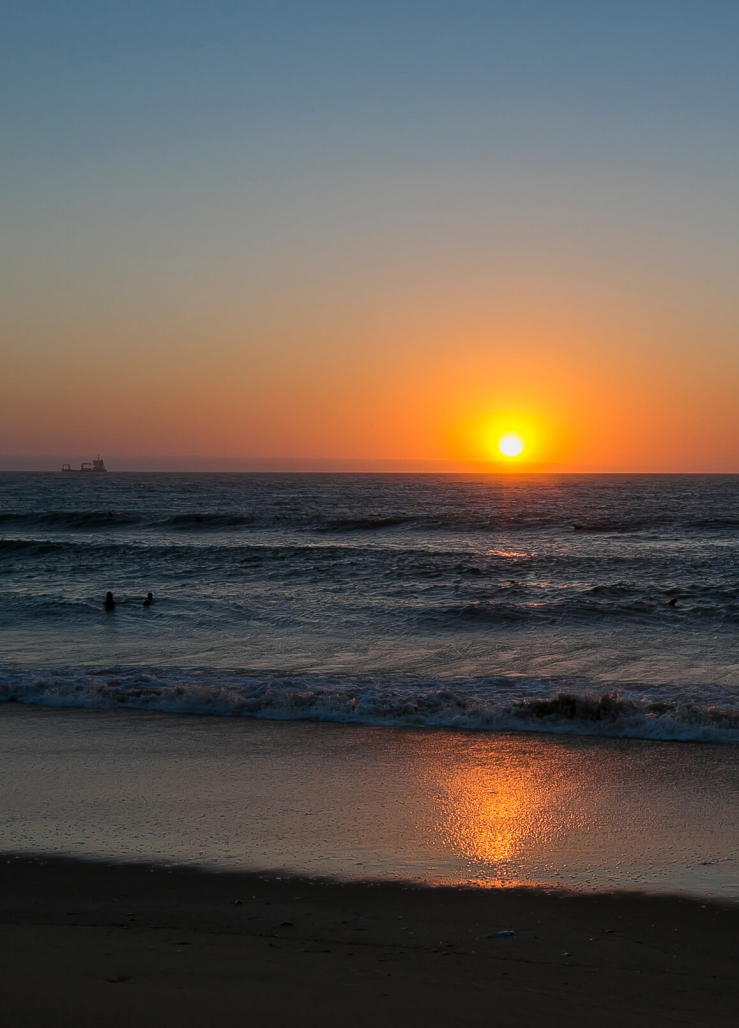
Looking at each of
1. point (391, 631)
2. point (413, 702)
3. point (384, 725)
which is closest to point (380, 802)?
point (384, 725)

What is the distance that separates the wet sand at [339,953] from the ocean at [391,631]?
16.7 ft

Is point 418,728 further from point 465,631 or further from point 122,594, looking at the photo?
point 122,594

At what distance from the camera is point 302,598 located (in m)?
22.1

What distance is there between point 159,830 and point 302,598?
15542mm

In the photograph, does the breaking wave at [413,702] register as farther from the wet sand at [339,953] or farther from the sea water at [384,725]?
the wet sand at [339,953]

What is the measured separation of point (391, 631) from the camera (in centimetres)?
1761

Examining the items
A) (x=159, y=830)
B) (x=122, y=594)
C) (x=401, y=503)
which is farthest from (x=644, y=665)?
(x=401, y=503)

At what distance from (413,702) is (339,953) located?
21.0ft

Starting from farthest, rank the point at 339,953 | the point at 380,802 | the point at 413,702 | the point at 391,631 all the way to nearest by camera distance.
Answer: the point at 391,631, the point at 413,702, the point at 380,802, the point at 339,953

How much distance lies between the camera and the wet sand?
4.07 meters

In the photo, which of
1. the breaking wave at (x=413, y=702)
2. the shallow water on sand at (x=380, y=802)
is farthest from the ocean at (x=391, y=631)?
the shallow water on sand at (x=380, y=802)

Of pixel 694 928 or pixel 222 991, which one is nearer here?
pixel 222 991

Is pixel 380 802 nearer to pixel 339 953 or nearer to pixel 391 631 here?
pixel 339 953

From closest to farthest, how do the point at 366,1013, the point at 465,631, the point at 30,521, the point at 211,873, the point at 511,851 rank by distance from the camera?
the point at 366,1013
the point at 211,873
the point at 511,851
the point at 465,631
the point at 30,521
